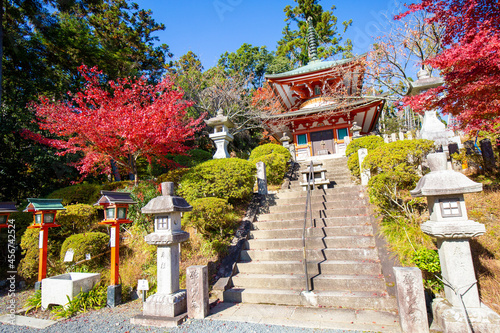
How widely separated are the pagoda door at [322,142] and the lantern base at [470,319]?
1416 centimetres

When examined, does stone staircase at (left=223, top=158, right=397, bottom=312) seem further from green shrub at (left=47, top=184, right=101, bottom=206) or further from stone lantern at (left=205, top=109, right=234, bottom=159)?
green shrub at (left=47, top=184, right=101, bottom=206)

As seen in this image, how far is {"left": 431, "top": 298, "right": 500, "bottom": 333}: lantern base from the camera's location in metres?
2.71

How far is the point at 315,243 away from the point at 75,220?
6.25 metres

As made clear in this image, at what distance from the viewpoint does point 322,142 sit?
16.8m

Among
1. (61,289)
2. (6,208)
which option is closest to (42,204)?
(6,208)

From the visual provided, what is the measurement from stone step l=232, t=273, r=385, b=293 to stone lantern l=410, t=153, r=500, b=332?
0.90 metres

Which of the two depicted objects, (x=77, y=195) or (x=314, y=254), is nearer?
(x=314, y=254)

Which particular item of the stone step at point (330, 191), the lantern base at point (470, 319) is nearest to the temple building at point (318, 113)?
the stone step at point (330, 191)

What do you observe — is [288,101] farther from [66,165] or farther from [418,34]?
[66,165]

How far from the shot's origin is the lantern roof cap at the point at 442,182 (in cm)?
294

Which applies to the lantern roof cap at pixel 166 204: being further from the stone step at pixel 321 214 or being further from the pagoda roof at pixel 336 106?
the pagoda roof at pixel 336 106

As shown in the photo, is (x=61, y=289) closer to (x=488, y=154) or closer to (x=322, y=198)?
(x=322, y=198)

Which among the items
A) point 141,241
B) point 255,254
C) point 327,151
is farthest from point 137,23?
point 255,254

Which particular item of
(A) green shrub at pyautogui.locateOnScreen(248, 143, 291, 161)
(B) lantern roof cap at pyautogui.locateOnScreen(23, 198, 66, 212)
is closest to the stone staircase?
(B) lantern roof cap at pyautogui.locateOnScreen(23, 198, 66, 212)
